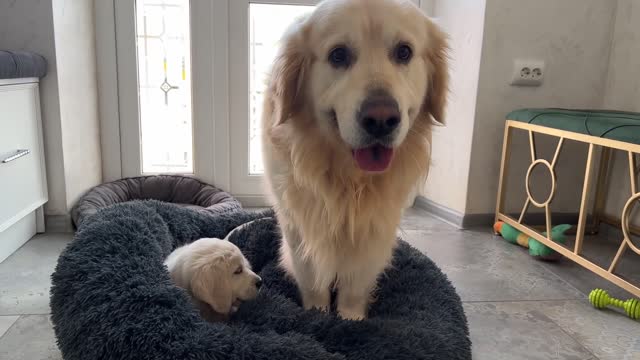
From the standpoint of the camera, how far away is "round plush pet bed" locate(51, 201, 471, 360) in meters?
1.05

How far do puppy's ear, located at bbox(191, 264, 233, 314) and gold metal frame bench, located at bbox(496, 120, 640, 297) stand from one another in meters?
1.26

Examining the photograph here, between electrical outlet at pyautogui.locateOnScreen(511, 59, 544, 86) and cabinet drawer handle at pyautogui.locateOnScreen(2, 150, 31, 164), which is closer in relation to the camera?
cabinet drawer handle at pyautogui.locateOnScreen(2, 150, 31, 164)

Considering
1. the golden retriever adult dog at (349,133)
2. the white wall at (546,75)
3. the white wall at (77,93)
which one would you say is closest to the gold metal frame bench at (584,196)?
the white wall at (546,75)

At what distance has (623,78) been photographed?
2.37 meters

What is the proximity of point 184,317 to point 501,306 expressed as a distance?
1105 millimetres

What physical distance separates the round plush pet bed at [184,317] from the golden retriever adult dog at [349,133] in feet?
0.50

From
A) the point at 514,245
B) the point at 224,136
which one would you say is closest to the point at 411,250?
the point at 514,245

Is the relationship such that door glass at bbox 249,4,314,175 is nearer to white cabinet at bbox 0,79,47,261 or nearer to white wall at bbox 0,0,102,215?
white wall at bbox 0,0,102,215

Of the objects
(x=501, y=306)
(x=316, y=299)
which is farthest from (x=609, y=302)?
(x=316, y=299)

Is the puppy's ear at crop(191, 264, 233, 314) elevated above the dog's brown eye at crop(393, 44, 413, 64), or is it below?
below

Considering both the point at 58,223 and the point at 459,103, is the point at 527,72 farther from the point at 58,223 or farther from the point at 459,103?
the point at 58,223

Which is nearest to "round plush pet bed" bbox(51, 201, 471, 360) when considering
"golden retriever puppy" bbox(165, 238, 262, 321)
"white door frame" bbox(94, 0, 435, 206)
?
"golden retriever puppy" bbox(165, 238, 262, 321)

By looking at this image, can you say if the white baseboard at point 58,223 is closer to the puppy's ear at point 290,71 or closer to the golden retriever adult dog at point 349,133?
the golden retriever adult dog at point 349,133

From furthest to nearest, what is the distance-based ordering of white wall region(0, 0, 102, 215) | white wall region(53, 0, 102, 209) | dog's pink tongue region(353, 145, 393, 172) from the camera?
1. white wall region(53, 0, 102, 209)
2. white wall region(0, 0, 102, 215)
3. dog's pink tongue region(353, 145, 393, 172)
